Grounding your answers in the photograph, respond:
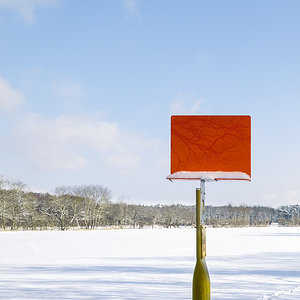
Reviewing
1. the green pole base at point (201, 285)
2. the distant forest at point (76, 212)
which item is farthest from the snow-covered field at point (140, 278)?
the distant forest at point (76, 212)

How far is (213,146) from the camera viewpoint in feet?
7.72

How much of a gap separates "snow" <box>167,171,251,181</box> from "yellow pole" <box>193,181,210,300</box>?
0.05m

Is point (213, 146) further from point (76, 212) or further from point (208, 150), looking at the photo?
point (76, 212)

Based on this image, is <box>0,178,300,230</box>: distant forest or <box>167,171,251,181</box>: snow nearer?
<box>167,171,251,181</box>: snow

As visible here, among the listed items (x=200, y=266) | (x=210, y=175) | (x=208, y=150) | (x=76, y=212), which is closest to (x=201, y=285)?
(x=200, y=266)

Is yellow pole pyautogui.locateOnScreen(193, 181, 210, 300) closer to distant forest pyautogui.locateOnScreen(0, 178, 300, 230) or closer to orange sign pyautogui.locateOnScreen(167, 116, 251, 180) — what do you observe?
orange sign pyautogui.locateOnScreen(167, 116, 251, 180)

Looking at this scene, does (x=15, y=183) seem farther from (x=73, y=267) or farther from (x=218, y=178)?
(x=218, y=178)

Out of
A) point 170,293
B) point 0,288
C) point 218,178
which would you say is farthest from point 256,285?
point 218,178

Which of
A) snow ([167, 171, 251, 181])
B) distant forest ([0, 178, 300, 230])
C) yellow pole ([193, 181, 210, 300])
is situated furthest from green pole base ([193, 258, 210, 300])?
distant forest ([0, 178, 300, 230])

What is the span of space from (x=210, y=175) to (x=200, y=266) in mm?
500

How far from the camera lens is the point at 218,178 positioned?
7.59ft

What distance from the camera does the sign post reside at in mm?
2338

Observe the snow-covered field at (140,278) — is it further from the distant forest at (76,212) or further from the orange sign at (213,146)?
the distant forest at (76,212)

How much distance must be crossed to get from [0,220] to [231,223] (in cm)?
3534
